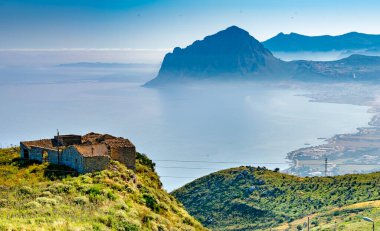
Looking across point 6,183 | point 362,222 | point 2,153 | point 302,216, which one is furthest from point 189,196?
point 6,183

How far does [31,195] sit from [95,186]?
371 cm

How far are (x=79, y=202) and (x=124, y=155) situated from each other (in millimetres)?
10662

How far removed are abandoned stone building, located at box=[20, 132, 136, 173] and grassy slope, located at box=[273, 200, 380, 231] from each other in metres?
28.8

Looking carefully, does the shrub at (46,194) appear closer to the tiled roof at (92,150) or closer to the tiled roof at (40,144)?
the tiled roof at (92,150)

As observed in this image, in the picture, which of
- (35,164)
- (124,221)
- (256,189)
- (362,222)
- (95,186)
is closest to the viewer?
(124,221)

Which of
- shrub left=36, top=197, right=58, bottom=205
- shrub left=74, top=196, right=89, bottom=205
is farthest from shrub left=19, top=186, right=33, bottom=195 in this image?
shrub left=74, top=196, right=89, bottom=205

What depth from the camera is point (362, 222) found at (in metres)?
51.6

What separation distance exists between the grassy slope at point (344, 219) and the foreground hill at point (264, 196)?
3.86m

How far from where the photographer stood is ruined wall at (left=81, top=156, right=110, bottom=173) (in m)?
Answer: 30.1

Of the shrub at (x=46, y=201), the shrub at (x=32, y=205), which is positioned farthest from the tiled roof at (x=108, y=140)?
the shrub at (x=32, y=205)

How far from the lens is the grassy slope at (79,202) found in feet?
68.2

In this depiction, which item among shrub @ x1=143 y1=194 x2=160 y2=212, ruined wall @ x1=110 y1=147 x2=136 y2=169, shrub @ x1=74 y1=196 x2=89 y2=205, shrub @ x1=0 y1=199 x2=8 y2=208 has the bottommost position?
shrub @ x1=143 y1=194 x2=160 y2=212

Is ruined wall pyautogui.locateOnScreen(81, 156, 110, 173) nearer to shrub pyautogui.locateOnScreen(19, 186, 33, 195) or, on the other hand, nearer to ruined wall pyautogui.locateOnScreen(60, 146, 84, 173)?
ruined wall pyautogui.locateOnScreen(60, 146, 84, 173)

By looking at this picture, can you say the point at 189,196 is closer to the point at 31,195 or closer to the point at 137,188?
the point at 137,188
